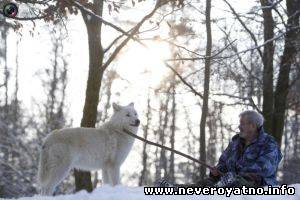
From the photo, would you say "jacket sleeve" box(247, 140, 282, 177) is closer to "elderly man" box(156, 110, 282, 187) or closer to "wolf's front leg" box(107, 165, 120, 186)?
"elderly man" box(156, 110, 282, 187)

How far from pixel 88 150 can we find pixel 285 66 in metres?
7.51

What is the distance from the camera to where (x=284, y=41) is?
15039 mm

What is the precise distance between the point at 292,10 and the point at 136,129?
6.20m

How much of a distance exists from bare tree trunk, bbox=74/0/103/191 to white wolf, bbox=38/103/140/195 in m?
0.54

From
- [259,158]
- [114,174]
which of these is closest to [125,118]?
[114,174]

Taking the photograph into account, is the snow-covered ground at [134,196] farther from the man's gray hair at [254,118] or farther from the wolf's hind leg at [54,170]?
the wolf's hind leg at [54,170]

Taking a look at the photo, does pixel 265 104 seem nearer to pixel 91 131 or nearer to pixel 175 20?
pixel 175 20

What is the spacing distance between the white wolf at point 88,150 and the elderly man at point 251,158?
3.14m

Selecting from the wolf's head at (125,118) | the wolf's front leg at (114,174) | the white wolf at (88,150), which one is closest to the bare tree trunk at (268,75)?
the white wolf at (88,150)

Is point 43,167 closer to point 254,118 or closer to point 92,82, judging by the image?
point 92,82

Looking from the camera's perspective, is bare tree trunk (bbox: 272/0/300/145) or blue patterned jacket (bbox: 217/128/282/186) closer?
blue patterned jacket (bbox: 217/128/282/186)

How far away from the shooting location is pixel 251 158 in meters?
6.93

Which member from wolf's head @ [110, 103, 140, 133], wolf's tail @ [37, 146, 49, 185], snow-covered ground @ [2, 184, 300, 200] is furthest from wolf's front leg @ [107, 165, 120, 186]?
snow-covered ground @ [2, 184, 300, 200]

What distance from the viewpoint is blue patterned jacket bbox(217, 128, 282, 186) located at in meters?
6.80
